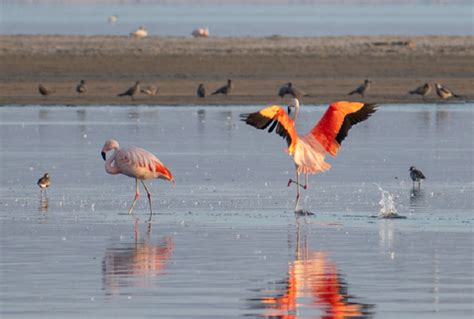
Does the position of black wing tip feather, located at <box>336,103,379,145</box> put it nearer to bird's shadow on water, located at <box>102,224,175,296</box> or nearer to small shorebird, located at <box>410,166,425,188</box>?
small shorebird, located at <box>410,166,425,188</box>

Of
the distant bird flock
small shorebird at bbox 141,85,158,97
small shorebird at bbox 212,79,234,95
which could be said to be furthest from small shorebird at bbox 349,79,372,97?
small shorebird at bbox 141,85,158,97

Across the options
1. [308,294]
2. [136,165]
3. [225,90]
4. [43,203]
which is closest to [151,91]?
[225,90]

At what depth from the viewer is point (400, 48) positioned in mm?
53031

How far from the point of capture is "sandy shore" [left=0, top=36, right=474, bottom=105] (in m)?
34.0

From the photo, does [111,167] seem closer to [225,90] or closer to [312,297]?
[312,297]

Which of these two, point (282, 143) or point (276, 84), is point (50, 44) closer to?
point (276, 84)

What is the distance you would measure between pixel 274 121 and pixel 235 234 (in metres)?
1.91

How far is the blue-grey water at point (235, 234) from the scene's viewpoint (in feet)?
33.0

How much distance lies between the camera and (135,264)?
1170 cm

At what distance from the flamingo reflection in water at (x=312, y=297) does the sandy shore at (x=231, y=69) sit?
20985 millimetres

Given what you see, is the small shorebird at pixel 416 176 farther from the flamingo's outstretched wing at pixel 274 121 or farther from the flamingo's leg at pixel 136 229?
the flamingo's leg at pixel 136 229

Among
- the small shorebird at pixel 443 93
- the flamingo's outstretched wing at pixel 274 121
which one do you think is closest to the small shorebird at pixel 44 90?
the small shorebird at pixel 443 93

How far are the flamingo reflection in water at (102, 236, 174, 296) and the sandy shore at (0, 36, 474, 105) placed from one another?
64.8 feet

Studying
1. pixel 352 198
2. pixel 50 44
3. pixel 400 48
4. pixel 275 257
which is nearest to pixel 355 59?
pixel 400 48
